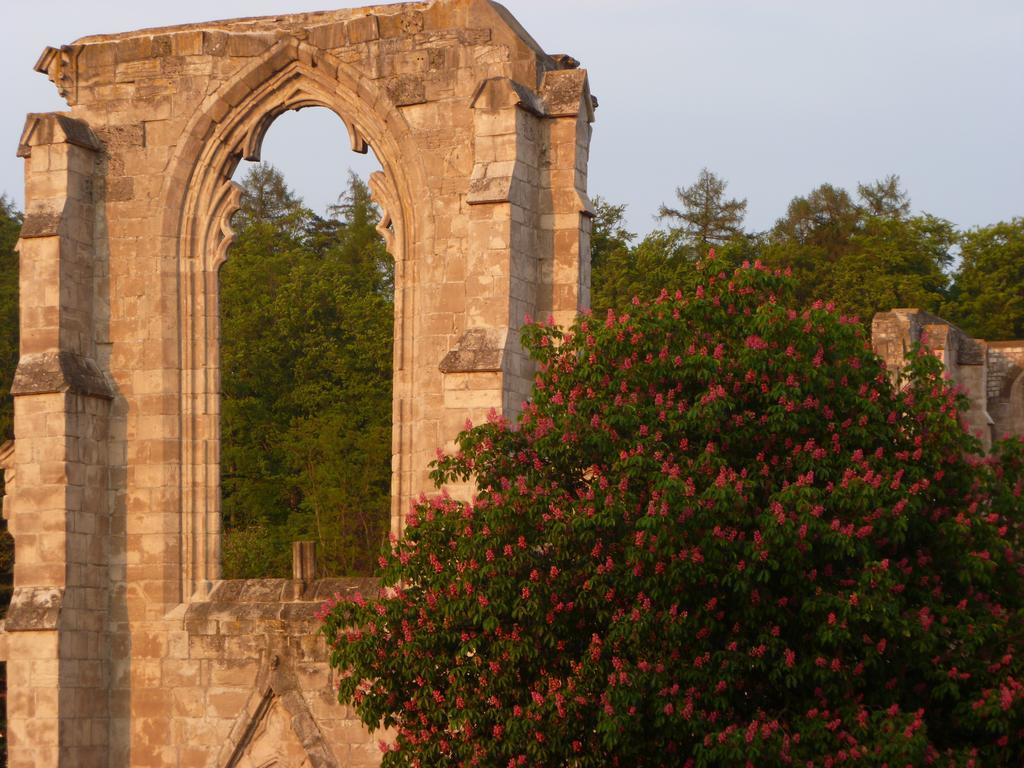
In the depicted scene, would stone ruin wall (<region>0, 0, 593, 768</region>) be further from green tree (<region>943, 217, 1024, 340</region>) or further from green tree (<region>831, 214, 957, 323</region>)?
green tree (<region>943, 217, 1024, 340</region>)

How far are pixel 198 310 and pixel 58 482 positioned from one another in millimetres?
2029

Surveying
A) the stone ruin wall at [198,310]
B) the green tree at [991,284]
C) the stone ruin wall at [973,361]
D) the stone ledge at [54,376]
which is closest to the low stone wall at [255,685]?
the stone ruin wall at [198,310]

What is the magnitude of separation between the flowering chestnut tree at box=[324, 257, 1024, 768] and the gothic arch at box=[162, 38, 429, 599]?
353cm

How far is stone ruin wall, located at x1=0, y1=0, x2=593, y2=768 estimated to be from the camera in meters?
17.7

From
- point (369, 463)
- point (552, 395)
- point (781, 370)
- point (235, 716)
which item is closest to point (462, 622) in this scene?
point (552, 395)

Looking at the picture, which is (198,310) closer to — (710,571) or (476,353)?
(476,353)

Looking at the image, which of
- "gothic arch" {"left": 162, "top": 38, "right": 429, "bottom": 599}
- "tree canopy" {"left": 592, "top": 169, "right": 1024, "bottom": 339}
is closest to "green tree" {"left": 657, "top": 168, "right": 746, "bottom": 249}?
"tree canopy" {"left": 592, "top": 169, "right": 1024, "bottom": 339}

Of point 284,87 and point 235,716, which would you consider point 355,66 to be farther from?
point 235,716

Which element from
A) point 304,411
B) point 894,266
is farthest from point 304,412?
point 894,266

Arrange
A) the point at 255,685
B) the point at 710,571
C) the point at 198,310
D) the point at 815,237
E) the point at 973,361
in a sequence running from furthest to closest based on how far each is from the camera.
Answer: the point at 815,237 → the point at 973,361 → the point at 198,310 → the point at 255,685 → the point at 710,571

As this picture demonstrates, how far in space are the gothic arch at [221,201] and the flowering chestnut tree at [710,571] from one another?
353 cm

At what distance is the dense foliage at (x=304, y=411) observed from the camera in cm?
3909

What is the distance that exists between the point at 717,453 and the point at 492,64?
17.4ft

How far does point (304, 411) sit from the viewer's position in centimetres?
4350
